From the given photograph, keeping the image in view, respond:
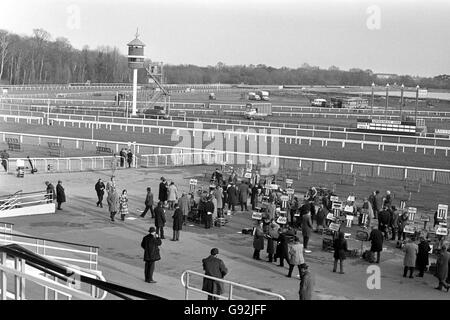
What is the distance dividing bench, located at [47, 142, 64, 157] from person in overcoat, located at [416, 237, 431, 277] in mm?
20162

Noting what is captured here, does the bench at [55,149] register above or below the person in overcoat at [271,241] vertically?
above

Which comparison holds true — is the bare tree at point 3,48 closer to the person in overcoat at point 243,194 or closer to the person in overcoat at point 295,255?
the person in overcoat at point 243,194

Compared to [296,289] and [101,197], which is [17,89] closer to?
[101,197]

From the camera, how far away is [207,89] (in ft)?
421

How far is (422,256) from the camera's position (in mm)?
12914

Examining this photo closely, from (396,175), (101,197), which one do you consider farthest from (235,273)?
(396,175)

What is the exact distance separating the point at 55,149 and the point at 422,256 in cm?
2230

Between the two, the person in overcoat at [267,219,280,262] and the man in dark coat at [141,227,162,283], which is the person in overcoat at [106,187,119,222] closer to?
the person in overcoat at [267,219,280,262]

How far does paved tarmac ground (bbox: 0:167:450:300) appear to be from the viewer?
38.0 ft

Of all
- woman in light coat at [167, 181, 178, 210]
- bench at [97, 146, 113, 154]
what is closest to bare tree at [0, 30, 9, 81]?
bench at [97, 146, 113, 154]

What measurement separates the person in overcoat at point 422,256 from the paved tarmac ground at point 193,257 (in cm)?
21

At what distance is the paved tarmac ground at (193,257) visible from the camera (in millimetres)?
11570

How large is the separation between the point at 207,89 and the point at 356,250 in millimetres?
115266

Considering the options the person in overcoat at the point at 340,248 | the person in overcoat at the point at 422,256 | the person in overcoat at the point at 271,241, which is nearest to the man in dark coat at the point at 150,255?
the person in overcoat at the point at 271,241
